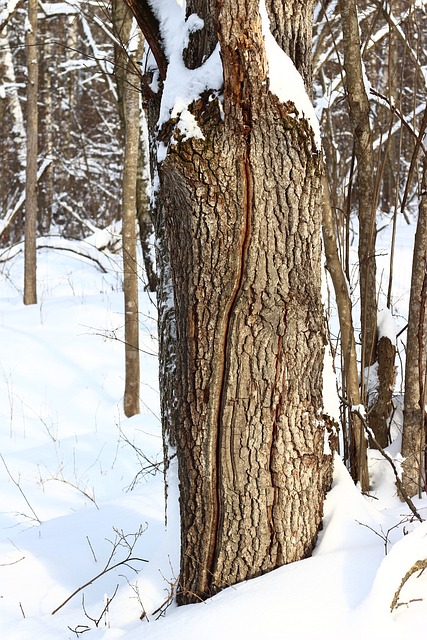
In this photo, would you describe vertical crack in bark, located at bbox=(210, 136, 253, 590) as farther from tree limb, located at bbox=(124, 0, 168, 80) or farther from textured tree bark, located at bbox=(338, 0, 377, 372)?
textured tree bark, located at bbox=(338, 0, 377, 372)

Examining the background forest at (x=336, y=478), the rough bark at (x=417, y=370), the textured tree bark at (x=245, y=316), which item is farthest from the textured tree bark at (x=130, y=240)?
the textured tree bark at (x=245, y=316)

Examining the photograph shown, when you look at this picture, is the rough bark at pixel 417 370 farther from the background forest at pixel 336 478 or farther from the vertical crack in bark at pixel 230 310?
the vertical crack in bark at pixel 230 310

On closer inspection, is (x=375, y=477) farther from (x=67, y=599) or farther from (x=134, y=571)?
(x=67, y=599)

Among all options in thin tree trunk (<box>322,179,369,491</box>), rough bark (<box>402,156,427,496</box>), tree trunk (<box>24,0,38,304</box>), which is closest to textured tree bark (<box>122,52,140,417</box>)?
thin tree trunk (<box>322,179,369,491</box>)

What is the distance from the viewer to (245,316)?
179cm

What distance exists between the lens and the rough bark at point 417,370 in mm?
2574

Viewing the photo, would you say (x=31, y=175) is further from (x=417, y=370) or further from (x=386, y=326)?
(x=417, y=370)

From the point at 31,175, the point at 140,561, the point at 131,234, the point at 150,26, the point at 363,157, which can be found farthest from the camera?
the point at 31,175

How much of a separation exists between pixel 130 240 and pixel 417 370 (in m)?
3.49

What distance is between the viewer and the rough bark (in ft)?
8.45

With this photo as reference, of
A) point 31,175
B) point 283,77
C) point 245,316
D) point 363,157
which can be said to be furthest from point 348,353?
point 31,175

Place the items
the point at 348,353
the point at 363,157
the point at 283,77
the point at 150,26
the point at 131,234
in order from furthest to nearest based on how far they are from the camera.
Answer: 1. the point at 131,234
2. the point at 363,157
3. the point at 348,353
4. the point at 150,26
5. the point at 283,77

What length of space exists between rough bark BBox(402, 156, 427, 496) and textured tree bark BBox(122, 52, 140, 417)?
118 inches

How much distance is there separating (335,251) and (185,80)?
115 centimetres
